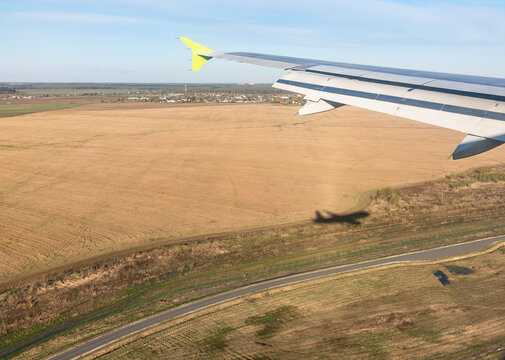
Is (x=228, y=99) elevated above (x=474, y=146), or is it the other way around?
(x=228, y=99)

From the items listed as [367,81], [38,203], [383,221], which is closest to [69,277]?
[38,203]

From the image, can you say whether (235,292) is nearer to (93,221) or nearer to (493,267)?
(93,221)

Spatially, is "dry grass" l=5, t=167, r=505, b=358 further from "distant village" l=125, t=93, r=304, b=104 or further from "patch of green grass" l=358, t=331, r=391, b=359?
"distant village" l=125, t=93, r=304, b=104

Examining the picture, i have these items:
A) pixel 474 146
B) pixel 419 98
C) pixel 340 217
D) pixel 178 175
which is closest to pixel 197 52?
pixel 178 175

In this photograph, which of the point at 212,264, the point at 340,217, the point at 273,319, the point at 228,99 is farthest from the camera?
the point at 228,99

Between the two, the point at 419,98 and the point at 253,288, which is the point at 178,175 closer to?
the point at 253,288

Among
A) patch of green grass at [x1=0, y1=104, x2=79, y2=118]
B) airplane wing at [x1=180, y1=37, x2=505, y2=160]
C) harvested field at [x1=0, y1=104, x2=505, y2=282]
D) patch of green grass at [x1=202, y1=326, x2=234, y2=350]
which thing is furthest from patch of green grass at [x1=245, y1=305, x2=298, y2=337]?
patch of green grass at [x1=0, y1=104, x2=79, y2=118]

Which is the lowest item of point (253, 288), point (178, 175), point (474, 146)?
point (253, 288)
